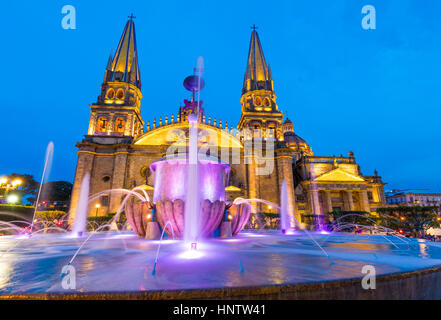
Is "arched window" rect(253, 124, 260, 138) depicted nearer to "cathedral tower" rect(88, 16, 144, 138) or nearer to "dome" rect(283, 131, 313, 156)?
"cathedral tower" rect(88, 16, 144, 138)

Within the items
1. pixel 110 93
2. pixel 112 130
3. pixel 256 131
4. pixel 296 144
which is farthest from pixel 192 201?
pixel 296 144

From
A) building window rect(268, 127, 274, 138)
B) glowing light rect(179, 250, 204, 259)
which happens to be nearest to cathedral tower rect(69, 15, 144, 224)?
building window rect(268, 127, 274, 138)

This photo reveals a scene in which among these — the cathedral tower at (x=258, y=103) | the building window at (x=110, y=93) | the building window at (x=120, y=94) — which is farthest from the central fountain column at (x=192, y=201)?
the building window at (x=110, y=93)

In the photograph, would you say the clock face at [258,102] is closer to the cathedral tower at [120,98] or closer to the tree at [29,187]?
the cathedral tower at [120,98]

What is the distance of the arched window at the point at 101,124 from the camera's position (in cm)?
3209

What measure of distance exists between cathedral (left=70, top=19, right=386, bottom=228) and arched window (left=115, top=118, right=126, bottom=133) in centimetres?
14

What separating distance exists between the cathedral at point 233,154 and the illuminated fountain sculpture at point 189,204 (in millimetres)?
17455

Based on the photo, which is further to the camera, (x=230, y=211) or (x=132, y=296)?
(x=230, y=211)

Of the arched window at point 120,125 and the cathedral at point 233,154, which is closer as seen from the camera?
the cathedral at point 233,154

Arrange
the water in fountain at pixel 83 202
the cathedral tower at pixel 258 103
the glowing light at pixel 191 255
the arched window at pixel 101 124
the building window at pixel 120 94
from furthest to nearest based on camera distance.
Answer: the building window at pixel 120 94 < the cathedral tower at pixel 258 103 < the arched window at pixel 101 124 < the water in fountain at pixel 83 202 < the glowing light at pixel 191 255

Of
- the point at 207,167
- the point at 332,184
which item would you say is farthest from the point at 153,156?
the point at 332,184
